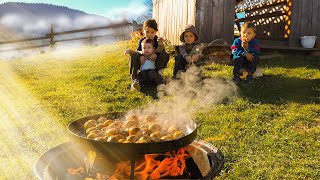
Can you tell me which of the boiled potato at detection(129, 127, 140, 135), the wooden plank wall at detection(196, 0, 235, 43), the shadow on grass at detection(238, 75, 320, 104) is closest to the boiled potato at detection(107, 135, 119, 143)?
the boiled potato at detection(129, 127, 140, 135)

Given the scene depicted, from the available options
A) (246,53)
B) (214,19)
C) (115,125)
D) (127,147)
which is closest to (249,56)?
(246,53)

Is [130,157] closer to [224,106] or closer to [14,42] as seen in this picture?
[224,106]

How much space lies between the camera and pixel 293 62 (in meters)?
10.4

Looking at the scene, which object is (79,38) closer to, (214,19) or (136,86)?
(214,19)

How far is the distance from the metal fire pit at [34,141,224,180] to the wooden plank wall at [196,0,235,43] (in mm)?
7703

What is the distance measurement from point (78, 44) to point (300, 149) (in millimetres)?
20861

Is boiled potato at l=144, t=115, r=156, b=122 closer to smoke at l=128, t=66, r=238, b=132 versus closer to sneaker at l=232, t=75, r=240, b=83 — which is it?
smoke at l=128, t=66, r=238, b=132

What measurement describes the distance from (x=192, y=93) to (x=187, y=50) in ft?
3.74

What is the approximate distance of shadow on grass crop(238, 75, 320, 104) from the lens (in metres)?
6.97

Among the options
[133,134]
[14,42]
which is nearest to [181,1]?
[133,134]

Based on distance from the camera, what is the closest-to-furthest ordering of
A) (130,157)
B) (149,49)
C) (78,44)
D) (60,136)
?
1. (130,157)
2. (60,136)
3. (149,49)
4. (78,44)

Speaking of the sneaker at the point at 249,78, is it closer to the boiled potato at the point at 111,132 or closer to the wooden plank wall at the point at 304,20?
the wooden plank wall at the point at 304,20

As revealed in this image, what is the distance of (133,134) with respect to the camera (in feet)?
9.53

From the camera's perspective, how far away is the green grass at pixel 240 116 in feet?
14.9
